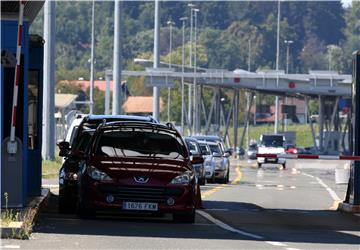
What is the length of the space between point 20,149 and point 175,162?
2.52 metres

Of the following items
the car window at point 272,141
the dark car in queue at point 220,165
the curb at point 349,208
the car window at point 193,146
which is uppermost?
the car window at point 193,146

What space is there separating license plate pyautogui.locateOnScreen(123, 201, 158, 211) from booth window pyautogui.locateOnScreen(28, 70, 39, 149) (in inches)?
246

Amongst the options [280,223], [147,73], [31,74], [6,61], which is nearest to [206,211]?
[280,223]

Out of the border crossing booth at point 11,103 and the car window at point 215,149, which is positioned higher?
the border crossing booth at point 11,103

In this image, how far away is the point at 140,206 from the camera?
20062 millimetres

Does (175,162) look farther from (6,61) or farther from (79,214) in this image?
(6,61)

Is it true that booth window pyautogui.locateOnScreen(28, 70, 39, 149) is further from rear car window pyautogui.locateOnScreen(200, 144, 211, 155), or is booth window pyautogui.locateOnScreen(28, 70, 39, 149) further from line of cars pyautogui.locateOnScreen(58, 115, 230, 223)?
rear car window pyautogui.locateOnScreen(200, 144, 211, 155)

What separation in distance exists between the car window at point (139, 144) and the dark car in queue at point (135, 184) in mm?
35

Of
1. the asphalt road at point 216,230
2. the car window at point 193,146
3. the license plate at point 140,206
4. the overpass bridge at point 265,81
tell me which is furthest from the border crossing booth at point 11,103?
the overpass bridge at point 265,81

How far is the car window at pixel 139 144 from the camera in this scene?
21.1 metres

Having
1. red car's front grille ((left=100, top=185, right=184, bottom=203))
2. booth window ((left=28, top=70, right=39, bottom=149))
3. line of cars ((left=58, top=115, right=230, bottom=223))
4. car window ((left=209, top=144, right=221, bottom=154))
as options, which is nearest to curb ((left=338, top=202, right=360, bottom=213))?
line of cars ((left=58, top=115, right=230, bottom=223))

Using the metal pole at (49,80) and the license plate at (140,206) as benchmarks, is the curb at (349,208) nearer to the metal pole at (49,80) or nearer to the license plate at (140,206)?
the license plate at (140,206)

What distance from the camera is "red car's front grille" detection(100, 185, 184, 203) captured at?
20000 mm

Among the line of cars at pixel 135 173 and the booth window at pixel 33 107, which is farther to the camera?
the booth window at pixel 33 107
